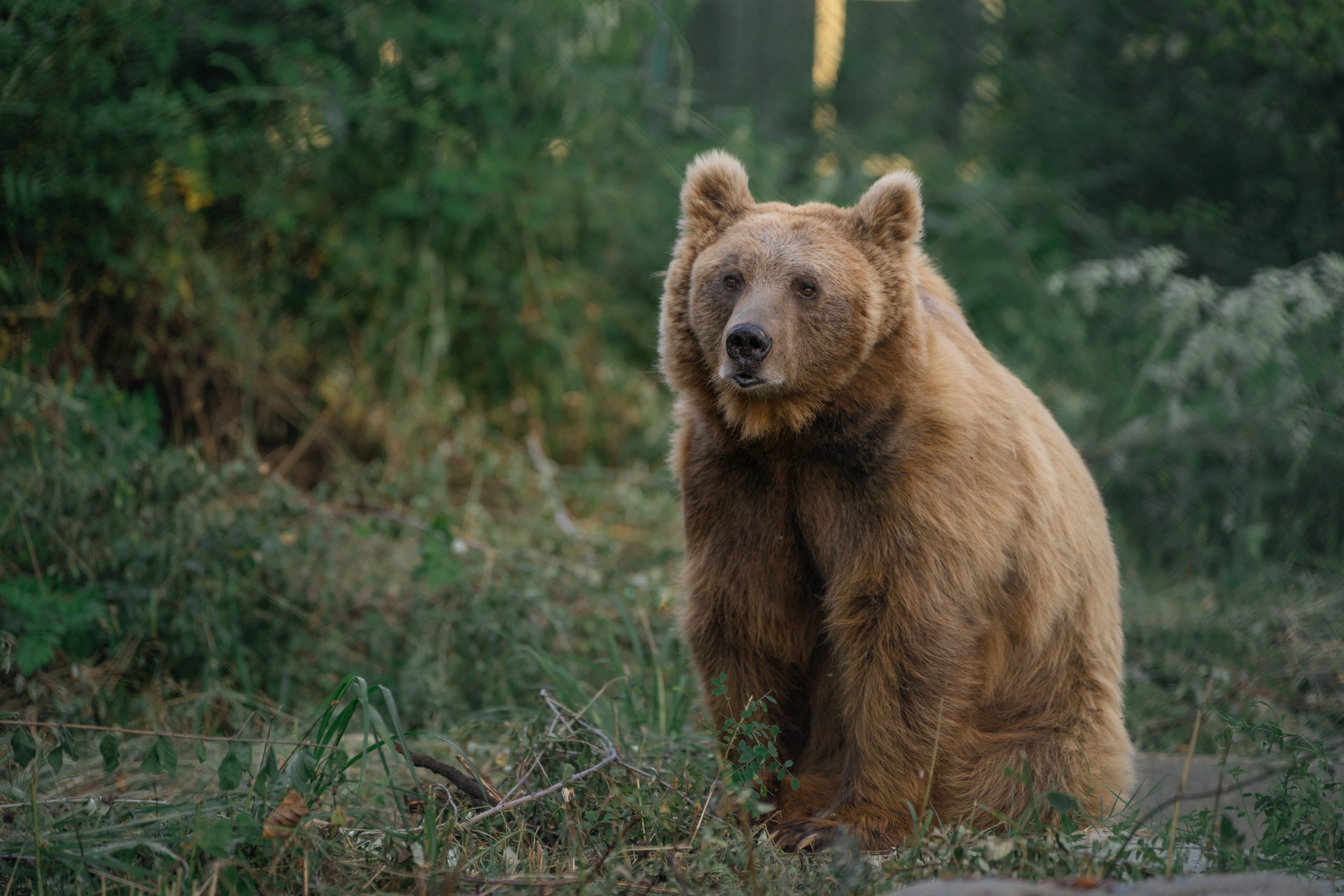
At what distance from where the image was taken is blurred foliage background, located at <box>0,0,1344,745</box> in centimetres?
456

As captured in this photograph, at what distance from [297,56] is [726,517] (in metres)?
4.07

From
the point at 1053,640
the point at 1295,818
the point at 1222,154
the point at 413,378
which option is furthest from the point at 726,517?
the point at 1222,154

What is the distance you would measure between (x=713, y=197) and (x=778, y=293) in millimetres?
541

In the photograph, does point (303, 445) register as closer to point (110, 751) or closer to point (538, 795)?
point (110, 751)

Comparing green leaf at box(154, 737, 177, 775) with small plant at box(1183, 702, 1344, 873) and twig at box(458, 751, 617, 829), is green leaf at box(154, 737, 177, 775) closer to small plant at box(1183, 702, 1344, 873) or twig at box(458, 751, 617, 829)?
twig at box(458, 751, 617, 829)

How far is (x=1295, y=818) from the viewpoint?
2986 millimetres

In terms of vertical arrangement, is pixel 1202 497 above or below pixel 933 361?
below

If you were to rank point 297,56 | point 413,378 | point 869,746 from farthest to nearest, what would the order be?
point 413,378, point 297,56, point 869,746

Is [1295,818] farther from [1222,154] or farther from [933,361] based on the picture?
[1222,154]

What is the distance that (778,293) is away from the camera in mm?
3279

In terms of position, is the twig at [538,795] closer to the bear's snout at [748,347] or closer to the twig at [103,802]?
the twig at [103,802]

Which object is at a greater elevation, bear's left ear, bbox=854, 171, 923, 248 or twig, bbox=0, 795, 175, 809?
bear's left ear, bbox=854, 171, 923, 248

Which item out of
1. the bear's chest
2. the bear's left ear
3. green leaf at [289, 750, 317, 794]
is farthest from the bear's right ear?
green leaf at [289, 750, 317, 794]

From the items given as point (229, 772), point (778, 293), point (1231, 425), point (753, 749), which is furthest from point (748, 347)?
point (1231, 425)
